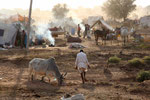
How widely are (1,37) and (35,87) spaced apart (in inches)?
600

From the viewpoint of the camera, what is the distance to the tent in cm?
2377

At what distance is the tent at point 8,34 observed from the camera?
2377 cm

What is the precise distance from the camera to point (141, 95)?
9.12m

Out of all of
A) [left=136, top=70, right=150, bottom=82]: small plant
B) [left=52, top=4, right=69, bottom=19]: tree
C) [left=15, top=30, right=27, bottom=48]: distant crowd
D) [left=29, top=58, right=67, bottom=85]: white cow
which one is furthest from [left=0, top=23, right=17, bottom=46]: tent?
[left=52, top=4, right=69, bottom=19]: tree

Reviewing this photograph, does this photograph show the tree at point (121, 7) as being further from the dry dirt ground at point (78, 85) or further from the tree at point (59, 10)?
the dry dirt ground at point (78, 85)

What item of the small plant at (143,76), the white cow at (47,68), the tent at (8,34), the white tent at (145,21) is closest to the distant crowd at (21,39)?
the tent at (8,34)

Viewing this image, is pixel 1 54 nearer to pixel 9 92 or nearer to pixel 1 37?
pixel 1 37

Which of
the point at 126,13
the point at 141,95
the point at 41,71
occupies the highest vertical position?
the point at 126,13

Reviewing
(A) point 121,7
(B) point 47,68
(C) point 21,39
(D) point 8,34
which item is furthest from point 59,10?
(B) point 47,68

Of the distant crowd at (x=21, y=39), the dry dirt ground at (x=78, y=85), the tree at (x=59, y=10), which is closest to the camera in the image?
the dry dirt ground at (x=78, y=85)

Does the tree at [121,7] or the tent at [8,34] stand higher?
the tree at [121,7]

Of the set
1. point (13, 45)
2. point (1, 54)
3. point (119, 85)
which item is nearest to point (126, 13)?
point (13, 45)

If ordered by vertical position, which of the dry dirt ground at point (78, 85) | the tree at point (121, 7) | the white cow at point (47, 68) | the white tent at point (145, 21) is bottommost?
the dry dirt ground at point (78, 85)

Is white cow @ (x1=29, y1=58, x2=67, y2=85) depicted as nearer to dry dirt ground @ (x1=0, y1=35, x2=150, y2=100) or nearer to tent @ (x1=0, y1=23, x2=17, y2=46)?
dry dirt ground @ (x1=0, y1=35, x2=150, y2=100)
